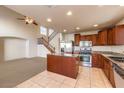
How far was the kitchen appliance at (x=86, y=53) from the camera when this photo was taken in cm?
620

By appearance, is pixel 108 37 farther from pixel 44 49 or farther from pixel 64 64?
pixel 44 49

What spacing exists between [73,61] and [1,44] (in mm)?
6030

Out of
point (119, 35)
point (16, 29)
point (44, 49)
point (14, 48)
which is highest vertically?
point (16, 29)

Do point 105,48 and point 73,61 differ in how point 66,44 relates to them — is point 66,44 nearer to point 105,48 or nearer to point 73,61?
point 105,48

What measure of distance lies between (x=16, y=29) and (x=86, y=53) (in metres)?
5.34

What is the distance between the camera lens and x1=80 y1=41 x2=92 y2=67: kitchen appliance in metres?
6.20

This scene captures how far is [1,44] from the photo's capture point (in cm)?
782

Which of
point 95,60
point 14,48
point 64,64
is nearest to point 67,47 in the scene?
point 95,60

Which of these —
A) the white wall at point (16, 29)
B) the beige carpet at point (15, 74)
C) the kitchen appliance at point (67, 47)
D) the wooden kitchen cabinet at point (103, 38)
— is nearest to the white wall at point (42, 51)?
the white wall at point (16, 29)

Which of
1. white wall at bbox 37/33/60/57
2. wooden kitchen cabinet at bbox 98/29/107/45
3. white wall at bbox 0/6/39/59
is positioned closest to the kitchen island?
wooden kitchen cabinet at bbox 98/29/107/45

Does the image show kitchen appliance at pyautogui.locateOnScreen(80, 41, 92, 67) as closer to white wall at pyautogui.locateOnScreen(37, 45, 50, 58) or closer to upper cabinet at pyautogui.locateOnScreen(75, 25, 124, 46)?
upper cabinet at pyautogui.locateOnScreen(75, 25, 124, 46)

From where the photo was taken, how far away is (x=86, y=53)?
6543 mm

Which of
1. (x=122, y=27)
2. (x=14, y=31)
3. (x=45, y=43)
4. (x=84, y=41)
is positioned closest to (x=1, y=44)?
(x=14, y=31)

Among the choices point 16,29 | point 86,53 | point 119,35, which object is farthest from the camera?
point 16,29
